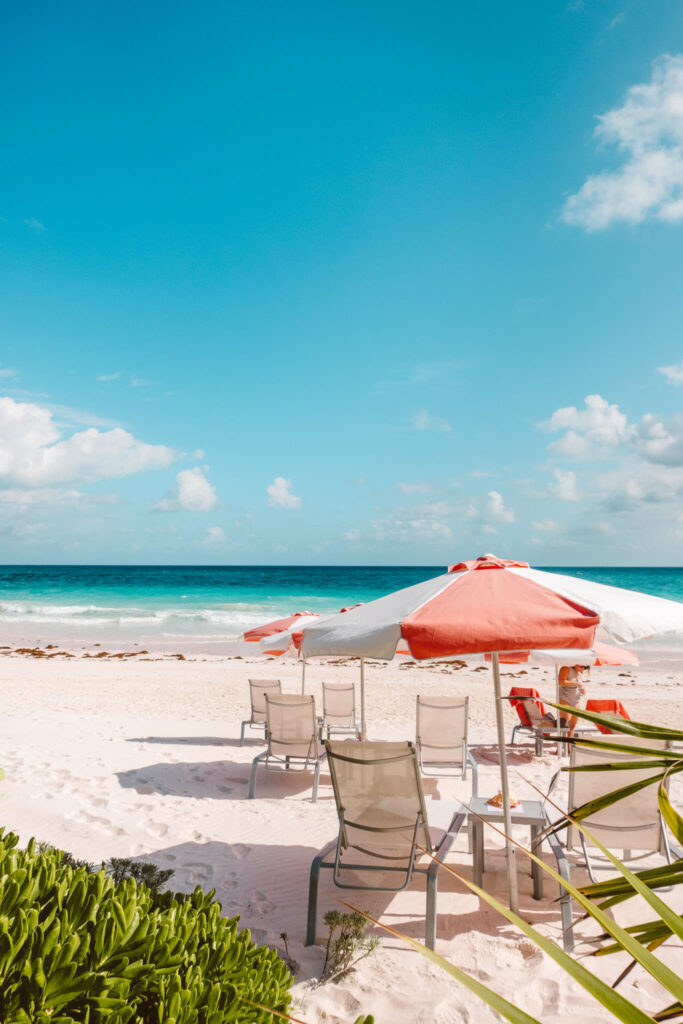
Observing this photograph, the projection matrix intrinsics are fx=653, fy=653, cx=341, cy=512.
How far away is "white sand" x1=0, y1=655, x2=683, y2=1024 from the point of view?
346cm

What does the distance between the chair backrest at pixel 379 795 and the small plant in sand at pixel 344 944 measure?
41cm

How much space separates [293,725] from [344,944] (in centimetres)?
348

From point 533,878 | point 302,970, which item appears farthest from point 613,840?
point 302,970

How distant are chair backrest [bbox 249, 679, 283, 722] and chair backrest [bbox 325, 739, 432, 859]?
439cm

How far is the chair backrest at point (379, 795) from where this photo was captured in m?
4.21

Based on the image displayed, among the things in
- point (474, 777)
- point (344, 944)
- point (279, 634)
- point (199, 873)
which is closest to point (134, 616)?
point (279, 634)

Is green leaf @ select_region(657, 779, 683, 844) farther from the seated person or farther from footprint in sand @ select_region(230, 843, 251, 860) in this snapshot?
the seated person

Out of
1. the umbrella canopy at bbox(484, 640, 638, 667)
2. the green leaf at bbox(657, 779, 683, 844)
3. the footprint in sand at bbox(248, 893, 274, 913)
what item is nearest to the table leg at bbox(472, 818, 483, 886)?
the footprint in sand at bbox(248, 893, 274, 913)

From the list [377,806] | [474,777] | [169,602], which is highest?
[377,806]

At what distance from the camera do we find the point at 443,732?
7410 mm

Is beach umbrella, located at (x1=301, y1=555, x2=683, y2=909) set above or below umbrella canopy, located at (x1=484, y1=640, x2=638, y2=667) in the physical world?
above

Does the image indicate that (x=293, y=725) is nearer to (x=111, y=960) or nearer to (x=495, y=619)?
(x=495, y=619)

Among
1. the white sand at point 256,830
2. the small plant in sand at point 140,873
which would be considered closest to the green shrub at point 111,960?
the white sand at point 256,830

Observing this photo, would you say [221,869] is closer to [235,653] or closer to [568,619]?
[568,619]
